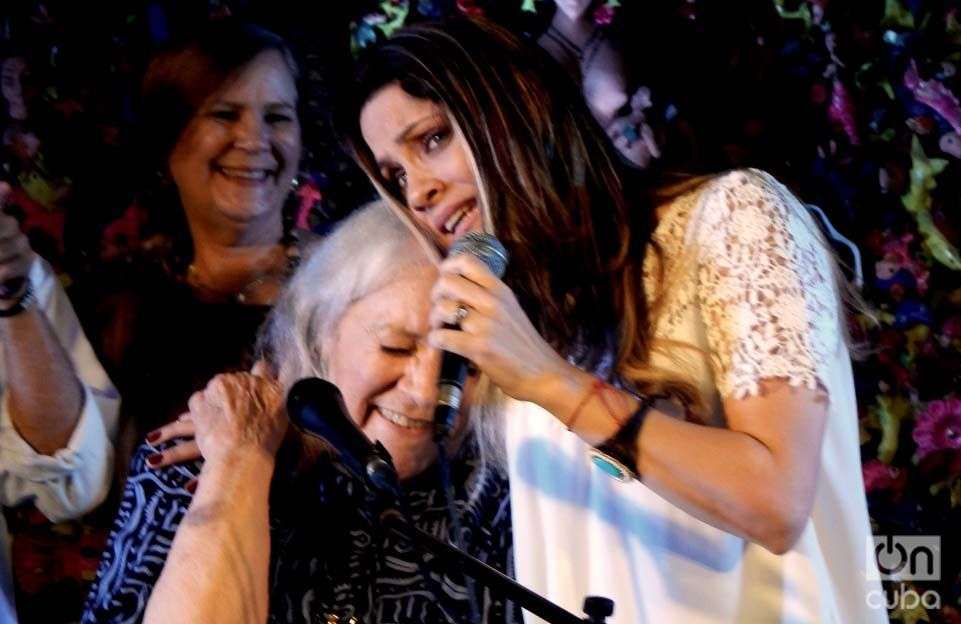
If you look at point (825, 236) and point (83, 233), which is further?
point (825, 236)

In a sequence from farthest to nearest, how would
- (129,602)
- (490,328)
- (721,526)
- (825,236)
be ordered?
(825,236) → (129,602) → (721,526) → (490,328)

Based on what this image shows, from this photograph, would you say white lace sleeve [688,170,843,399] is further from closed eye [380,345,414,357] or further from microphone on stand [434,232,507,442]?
closed eye [380,345,414,357]

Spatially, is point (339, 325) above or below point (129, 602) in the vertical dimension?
above

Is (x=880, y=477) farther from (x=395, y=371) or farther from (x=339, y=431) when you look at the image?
(x=339, y=431)

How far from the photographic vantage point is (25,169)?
5.78ft

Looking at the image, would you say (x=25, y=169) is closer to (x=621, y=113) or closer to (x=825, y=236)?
(x=621, y=113)

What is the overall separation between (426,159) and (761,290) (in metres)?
0.50

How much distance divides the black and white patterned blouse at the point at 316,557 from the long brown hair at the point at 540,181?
0.32m

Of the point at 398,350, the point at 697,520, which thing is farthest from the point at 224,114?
the point at 697,520

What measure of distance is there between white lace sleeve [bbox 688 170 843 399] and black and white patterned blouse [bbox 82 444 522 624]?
0.42 metres

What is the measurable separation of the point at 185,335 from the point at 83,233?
7.7 inches

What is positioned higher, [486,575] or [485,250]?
[485,250]

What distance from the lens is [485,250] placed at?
145 centimetres

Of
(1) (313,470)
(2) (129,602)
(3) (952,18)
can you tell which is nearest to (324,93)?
(1) (313,470)
